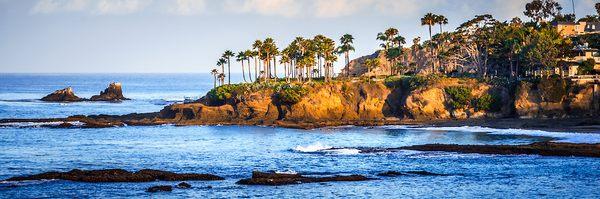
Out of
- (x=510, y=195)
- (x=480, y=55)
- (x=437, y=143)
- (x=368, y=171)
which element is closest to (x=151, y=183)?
(x=368, y=171)

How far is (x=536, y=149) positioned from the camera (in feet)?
272

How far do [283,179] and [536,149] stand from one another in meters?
26.2

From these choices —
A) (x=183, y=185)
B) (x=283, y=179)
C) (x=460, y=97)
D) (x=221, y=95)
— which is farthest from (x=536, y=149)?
(x=221, y=95)

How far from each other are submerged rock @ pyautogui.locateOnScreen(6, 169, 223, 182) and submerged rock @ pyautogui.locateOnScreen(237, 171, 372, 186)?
3.21m

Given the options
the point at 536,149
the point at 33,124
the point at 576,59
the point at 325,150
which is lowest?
the point at 325,150

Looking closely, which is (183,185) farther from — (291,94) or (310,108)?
(310,108)

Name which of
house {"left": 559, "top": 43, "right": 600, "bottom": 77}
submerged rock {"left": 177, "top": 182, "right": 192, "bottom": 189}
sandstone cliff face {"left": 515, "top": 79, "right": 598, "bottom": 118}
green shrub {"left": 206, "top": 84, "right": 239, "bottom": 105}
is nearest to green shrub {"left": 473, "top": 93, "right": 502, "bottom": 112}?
sandstone cliff face {"left": 515, "top": 79, "right": 598, "bottom": 118}

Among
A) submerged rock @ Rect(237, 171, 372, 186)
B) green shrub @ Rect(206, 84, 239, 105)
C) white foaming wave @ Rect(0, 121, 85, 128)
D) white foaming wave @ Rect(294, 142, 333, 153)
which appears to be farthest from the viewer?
green shrub @ Rect(206, 84, 239, 105)

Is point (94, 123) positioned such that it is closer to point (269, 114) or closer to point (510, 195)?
point (269, 114)

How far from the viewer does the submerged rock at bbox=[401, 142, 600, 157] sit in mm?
80750

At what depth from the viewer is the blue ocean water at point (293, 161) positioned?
63062 mm

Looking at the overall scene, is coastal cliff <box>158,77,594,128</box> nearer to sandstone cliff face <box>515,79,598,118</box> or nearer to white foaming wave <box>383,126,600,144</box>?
sandstone cliff face <box>515,79,598,118</box>

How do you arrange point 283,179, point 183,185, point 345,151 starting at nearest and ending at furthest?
point 183,185 < point 283,179 < point 345,151

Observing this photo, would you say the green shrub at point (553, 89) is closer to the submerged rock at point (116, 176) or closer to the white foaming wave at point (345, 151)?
the white foaming wave at point (345, 151)
